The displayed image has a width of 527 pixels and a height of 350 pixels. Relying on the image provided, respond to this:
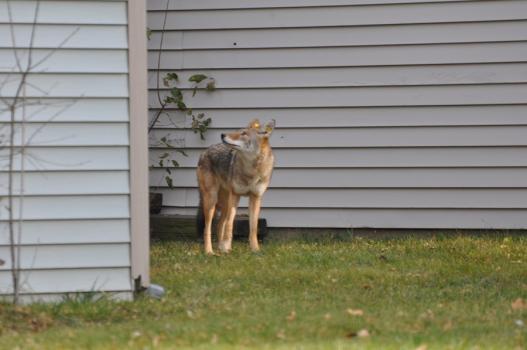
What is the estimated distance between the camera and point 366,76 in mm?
12055

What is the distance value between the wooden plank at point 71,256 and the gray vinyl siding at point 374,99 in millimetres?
3977

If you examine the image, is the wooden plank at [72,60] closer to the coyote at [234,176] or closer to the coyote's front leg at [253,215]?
the coyote at [234,176]

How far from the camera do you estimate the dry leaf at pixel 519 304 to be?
323 inches

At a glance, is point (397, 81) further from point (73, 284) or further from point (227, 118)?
point (73, 284)

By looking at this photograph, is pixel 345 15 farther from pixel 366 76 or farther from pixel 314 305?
pixel 314 305

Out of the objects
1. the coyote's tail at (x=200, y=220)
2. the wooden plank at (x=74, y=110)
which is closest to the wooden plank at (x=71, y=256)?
the wooden plank at (x=74, y=110)

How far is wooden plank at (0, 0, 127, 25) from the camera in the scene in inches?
328

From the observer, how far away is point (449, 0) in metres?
11.9

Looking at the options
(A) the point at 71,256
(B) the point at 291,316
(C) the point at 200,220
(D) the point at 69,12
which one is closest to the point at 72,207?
(A) the point at 71,256

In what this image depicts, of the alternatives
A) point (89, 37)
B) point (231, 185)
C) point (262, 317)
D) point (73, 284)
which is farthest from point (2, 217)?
point (231, 185)

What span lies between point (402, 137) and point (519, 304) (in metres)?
3.99

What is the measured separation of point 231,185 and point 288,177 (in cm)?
116

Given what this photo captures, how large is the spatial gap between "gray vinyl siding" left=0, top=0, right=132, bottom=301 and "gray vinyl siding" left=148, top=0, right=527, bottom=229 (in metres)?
3.89

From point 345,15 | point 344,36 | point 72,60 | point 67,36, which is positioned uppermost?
point 345,15
